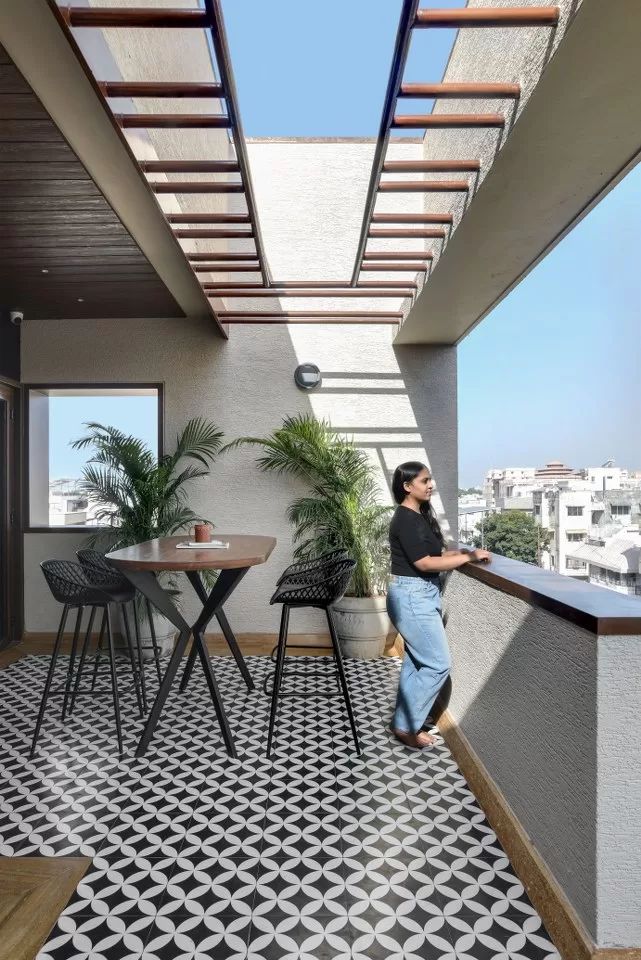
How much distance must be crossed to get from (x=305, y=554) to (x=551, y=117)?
13.0 feet

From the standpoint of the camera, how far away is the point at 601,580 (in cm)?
250

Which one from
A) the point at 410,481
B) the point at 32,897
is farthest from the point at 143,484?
the point at 32,897

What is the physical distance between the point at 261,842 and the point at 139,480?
3.23 metres

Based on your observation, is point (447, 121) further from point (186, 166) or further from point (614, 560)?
point (614, 560)

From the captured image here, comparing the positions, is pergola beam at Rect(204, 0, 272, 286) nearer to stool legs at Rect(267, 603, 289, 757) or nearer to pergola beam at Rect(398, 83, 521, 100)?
pergola beam at Rect(398, 83, 521, 100)

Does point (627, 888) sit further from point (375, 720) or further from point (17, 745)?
point (17, 745)

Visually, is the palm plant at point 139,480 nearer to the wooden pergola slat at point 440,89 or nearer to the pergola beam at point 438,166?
the wooden pergola slat at point 440,89

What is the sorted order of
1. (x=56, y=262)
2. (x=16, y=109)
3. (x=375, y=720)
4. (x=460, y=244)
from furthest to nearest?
(x=56, y=262)
(x=375, y=720)
(x=460, y=244)
(x=16, y=109)

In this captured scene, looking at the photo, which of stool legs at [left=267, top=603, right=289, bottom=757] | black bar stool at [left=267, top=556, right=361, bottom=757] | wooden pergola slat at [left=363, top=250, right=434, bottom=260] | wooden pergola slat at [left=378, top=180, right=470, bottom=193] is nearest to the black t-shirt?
black bar stool at [left=267, top=556, right=361, bottom=757]

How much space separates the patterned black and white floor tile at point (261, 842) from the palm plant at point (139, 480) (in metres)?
1.64

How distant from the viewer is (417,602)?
3.59 metres

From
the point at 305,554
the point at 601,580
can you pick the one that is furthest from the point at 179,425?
the point at 601,580

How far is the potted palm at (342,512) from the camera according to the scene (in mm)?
5348

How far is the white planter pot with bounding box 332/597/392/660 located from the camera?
17.4ft
